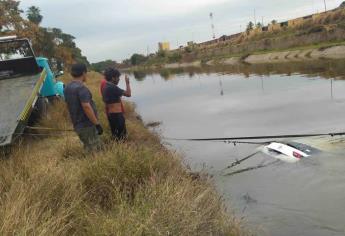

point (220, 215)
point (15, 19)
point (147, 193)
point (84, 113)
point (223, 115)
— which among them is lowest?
point (223, 115)

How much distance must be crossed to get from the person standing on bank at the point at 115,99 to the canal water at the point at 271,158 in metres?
2.23

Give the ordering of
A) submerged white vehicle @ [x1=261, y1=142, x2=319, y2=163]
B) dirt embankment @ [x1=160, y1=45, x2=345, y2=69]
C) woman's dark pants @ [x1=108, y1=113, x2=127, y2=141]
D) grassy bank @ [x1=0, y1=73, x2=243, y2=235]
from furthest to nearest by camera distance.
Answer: dirt embankment @ [x1=160, y1=45, x2=345, y2=69] → submerged white vehicle @ [x1=261, y1=142, x2=319, y2=163] → woman's dark pants @ [x1=108, y1=113, x2=127, y2=141] → grassy bank @ [x1=0, y1=73, x2=243, y2=235]

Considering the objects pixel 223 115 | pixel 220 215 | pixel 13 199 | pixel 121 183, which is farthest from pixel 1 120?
pixel 223 115

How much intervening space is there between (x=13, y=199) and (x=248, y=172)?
6512mm

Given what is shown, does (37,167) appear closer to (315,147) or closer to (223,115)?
(315,147)

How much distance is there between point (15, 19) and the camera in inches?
998

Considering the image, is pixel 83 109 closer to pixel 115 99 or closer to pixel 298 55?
pixel 115 99

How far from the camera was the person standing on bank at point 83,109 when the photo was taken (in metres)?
8.16

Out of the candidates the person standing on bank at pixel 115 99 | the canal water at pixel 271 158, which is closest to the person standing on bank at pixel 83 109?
the person standing on bank at pixel 115 99

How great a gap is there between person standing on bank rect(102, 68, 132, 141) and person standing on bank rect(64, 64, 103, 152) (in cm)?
108

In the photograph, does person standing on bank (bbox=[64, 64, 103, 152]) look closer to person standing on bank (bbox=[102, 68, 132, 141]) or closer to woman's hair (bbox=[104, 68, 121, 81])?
person standing on bank (bbox=[102, 68, 132, 141])

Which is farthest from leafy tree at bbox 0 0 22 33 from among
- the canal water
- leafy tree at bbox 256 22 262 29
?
leafy tree at bbox 256 22 262 29

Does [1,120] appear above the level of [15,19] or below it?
below

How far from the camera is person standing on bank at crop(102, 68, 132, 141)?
377 inches
